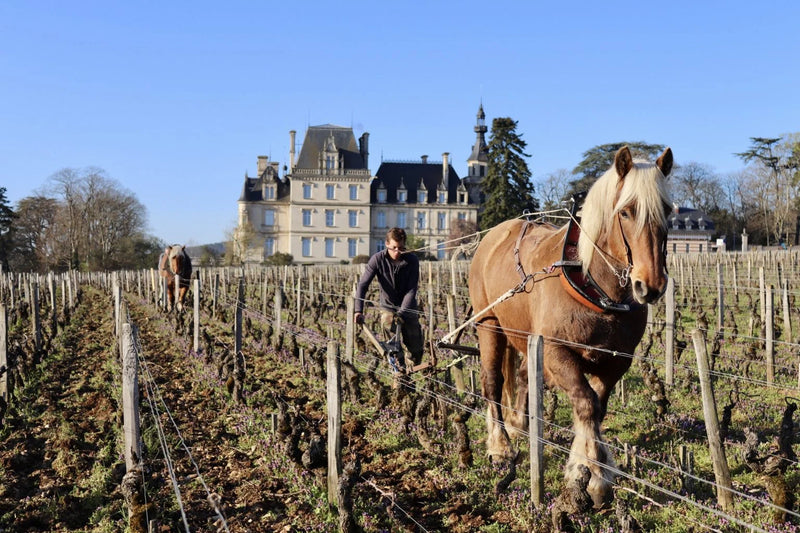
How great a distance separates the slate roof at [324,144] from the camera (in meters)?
77.4

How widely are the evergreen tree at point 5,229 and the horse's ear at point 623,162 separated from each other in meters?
59.1

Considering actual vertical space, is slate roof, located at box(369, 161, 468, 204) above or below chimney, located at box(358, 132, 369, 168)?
below

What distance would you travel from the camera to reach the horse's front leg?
3934 millimetres

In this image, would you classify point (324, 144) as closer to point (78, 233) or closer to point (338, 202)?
point (338, 202)

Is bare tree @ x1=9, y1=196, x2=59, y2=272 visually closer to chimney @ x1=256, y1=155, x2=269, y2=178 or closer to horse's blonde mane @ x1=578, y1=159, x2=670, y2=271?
chimney @ x1=256, y1=155, x2=269, y2=178

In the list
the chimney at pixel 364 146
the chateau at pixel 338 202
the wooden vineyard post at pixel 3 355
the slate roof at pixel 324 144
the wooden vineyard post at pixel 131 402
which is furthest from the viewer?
the chimney at pixel 364 146

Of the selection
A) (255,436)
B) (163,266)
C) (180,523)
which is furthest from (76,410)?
(163,266)

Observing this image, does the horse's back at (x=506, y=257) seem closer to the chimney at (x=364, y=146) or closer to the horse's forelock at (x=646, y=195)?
the horse's forelock at (x=646, y=195)

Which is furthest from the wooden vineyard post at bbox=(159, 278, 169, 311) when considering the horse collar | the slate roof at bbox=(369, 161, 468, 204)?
the slate roof at bbox=(369, 161, 468, 204)

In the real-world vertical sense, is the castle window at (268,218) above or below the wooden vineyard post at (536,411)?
above

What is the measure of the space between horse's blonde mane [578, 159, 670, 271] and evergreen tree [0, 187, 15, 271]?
58.9 meters

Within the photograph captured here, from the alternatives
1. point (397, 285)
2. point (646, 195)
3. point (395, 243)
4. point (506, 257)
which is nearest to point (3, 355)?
point (397, 285)

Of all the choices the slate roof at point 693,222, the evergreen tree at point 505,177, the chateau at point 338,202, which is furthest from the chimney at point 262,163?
the slate roof at point 693,222

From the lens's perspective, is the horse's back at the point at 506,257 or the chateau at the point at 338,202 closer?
the horse's back at the point at 506,257
